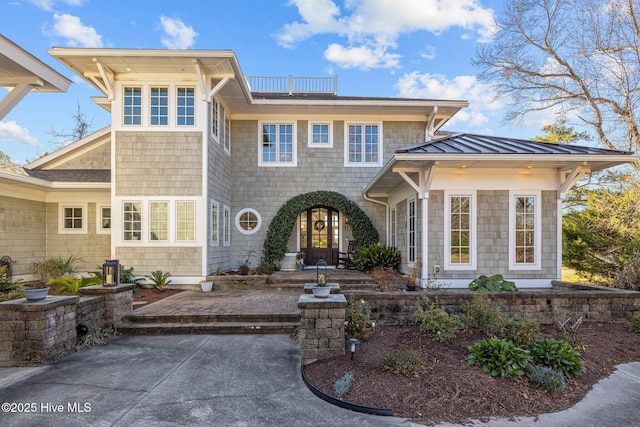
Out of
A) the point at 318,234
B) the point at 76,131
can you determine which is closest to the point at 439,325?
the point at 318,234

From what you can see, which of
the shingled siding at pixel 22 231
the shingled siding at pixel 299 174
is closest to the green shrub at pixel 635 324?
the shingled siding at pixel 299 174

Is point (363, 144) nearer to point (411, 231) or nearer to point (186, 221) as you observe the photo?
point (411, 231)

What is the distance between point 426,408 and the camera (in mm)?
3020

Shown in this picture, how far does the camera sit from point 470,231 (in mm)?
7629

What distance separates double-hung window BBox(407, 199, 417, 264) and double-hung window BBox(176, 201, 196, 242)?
17.4 feet

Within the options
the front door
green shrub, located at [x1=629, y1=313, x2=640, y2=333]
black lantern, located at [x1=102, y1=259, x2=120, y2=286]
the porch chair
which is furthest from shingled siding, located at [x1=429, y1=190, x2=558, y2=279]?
black lantern, located at [x1=102, y1=259, x2=120, y2=286]

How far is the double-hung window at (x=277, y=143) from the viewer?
11.1m

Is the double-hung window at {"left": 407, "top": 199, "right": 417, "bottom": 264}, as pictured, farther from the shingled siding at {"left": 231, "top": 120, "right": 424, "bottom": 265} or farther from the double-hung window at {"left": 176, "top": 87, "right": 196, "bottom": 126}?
the double-hung window at {"left": 176, "top": 87, "right": 196, "bottom": 126}

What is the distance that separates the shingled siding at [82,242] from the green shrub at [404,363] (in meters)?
9.29

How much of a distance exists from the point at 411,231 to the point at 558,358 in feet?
16.0

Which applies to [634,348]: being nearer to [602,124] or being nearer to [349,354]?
[349,354]

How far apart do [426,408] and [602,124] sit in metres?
14.7

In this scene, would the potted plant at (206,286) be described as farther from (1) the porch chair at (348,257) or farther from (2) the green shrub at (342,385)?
(2) the green shrub at (342,385)

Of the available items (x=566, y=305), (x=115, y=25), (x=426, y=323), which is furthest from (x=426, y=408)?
(x=115, y=25)
